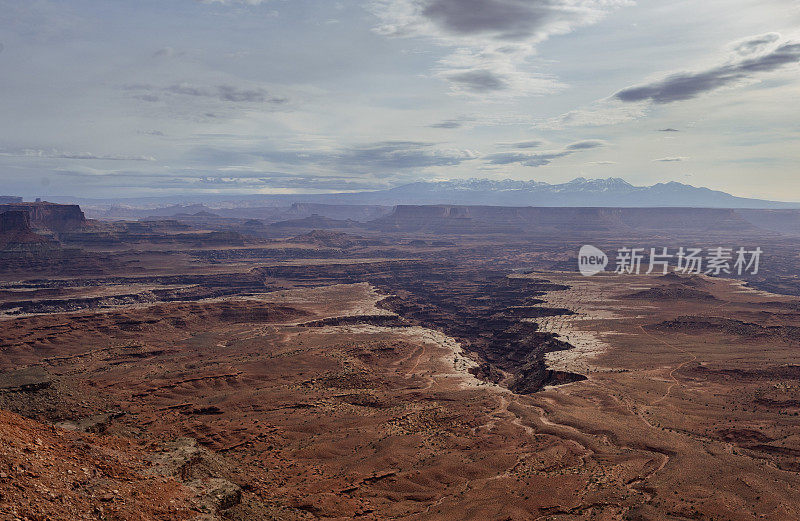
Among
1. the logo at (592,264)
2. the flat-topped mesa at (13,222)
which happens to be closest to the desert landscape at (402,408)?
the logo at (592,264)

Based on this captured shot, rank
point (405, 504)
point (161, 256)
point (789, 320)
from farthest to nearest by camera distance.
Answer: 1. point (161, 256)
2. point (789, 320)
3. point (405, 504)

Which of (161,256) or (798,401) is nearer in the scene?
(798,401)

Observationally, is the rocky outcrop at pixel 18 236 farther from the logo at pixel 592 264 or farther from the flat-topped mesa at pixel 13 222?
the logo at pixel 592 264

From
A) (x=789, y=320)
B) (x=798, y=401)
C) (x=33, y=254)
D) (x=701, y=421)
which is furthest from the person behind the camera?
(x=33, y=254)

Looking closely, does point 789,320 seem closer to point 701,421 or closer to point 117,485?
point 701,421

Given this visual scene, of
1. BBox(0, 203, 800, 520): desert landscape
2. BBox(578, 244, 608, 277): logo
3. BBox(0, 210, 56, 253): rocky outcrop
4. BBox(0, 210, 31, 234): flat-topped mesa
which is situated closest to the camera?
BBox(0, 203, 800, 520): desert landscape

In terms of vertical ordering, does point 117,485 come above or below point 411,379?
above

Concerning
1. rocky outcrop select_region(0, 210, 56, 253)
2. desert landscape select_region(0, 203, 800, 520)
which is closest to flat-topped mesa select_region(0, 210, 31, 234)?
rocky outcrop select_region(0, 210, 56, 253)

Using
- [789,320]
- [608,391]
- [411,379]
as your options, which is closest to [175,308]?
[411,379]

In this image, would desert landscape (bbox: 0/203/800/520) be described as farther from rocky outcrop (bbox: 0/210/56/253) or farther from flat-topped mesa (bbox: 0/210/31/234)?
flat-topped mesa (bbox: 0/210/31/234)
